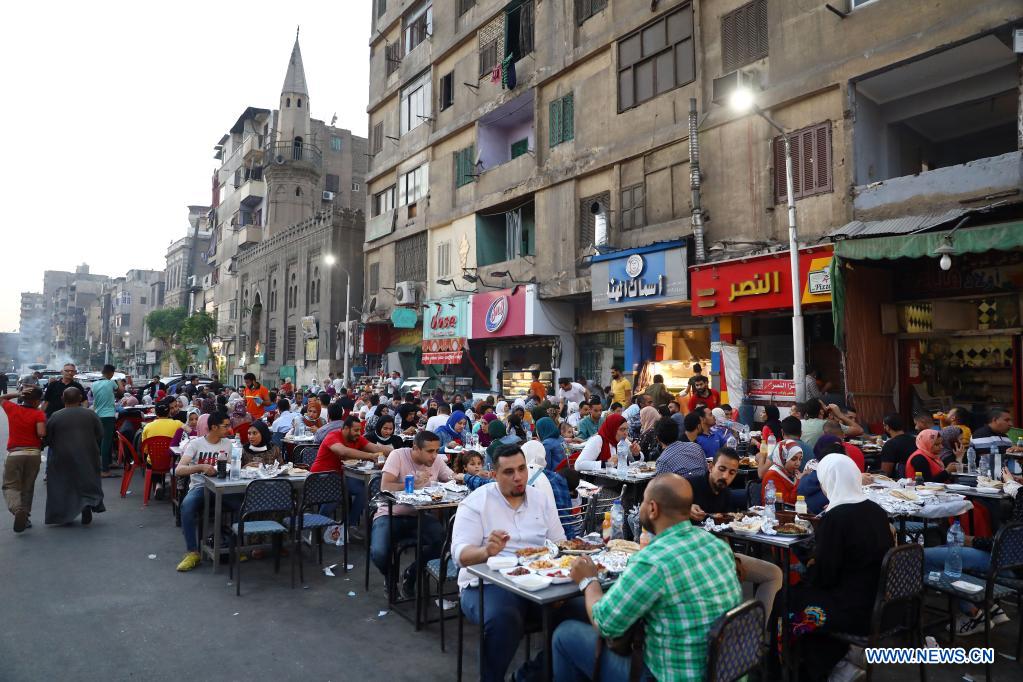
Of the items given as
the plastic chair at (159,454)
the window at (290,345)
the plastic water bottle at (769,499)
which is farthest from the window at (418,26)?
the plastic water bottle at (769,499)

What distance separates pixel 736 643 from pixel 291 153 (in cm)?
5458

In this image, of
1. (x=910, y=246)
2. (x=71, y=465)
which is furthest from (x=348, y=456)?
(x=910, y=246)

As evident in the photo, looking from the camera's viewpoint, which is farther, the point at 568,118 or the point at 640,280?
the point at 568,118

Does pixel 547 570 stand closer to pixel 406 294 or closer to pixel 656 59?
pixel 656 59

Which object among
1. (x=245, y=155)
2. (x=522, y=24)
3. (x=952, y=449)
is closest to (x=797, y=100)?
(x=952, y=449)

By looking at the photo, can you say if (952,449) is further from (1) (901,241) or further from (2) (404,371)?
(2) (404,371)

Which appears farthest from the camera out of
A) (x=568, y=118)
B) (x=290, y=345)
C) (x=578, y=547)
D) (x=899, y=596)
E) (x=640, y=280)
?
(x=290, y=345)

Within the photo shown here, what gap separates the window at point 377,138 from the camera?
112 feet

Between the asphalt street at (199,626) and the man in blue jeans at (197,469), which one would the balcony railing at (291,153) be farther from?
the asphalt street at (199,626)

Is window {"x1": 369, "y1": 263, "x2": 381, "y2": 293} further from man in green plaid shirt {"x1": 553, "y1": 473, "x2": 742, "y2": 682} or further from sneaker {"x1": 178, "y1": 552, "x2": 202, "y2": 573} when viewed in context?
man in green plaid shirt {"x1": 553, "y1": 473, "x2": 742, "y2": 682}

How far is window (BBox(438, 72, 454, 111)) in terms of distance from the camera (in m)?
28.8

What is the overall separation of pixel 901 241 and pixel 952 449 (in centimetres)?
472

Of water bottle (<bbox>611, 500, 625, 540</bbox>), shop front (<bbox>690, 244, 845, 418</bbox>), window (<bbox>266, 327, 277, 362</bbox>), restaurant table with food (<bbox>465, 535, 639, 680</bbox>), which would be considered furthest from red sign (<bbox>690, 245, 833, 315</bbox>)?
window (<bbox>266, 327, 277, 362</bbox>)

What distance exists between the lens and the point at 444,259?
93.1 ft
